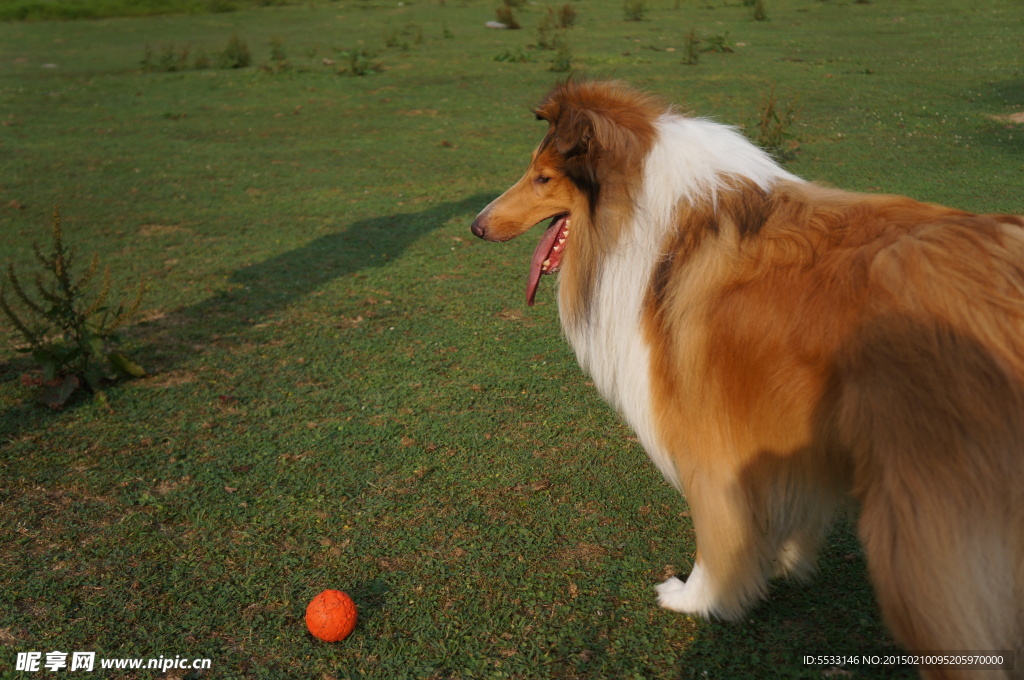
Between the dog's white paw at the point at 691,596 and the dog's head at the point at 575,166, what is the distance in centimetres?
123

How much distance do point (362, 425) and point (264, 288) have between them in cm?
245

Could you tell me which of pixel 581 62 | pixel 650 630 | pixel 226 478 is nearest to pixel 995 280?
pixel 650 630

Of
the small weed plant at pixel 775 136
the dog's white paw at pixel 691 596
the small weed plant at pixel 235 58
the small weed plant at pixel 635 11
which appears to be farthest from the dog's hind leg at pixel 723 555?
the small weed plant at pixel 635 11

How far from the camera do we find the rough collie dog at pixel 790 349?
81.4 inches

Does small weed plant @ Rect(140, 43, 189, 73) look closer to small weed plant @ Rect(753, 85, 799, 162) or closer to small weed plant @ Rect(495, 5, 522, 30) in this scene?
small weed plant @ Rect(495, 5, 522, 30)

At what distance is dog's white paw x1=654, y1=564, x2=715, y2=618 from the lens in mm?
3066

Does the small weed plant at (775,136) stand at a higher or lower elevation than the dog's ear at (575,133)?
lower

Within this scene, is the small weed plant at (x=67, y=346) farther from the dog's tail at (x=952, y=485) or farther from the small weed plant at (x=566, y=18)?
the small weed plant at (x=566, y=18)

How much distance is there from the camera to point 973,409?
2076mm

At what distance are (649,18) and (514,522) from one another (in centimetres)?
1845

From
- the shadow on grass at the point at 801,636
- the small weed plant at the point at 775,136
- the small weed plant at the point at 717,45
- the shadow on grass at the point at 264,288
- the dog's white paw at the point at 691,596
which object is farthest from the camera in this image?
the small weed plant at the point at 717,45

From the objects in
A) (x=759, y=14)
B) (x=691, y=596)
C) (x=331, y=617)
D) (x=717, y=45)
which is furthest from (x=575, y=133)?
(x=759, y=14)

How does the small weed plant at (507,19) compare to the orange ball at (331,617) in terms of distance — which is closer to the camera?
the orange ball at (331,617)

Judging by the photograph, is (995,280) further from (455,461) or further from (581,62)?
(581,62)
